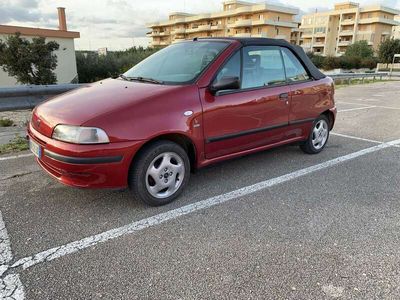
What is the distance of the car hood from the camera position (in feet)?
9.66

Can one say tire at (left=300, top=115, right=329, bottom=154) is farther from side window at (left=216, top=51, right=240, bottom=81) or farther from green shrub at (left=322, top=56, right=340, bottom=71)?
green shrub at (left=322, top=56, right=340, bottom=71)

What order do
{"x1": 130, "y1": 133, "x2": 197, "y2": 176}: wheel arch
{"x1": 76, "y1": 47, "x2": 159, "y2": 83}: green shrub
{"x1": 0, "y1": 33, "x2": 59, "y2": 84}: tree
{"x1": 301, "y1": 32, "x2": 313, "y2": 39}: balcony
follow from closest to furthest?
{"x1": 130, "y1": 133, "x2": 197, "y2": 176}: wheel arch
{"x1": 0, "y1": 33, "x2": 59, "y2": 84}: tree
{"x1": 76, "y1": 47, "x2": 159, "y2": 83}: green shrub
{"x1": 301, "y1": 32, "x2": 313, "y2": 39}: balcony

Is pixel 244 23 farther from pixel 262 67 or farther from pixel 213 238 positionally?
pixel 213 238

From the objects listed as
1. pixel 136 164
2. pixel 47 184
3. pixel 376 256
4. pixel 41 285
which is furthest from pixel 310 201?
pixel 47 184

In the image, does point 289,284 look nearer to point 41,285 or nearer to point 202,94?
point 41,285

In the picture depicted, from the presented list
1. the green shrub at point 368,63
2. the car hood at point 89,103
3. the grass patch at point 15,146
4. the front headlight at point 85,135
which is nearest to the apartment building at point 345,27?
the green shrub at point 368,63

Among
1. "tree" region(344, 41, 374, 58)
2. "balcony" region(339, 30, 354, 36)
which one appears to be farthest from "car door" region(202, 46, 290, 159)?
"balcony" region(339, 30, 354, 36)

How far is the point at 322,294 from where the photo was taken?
7.11 feet

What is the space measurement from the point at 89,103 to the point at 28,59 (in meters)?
11.7

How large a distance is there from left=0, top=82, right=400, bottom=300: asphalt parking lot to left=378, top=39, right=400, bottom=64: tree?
185ft

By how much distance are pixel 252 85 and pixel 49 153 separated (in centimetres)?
234

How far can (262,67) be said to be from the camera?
4078 millimetres

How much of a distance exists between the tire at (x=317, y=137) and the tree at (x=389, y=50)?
55.3 metres

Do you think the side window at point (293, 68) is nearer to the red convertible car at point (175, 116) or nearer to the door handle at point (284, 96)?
the red convertible car at point (175, 116)
